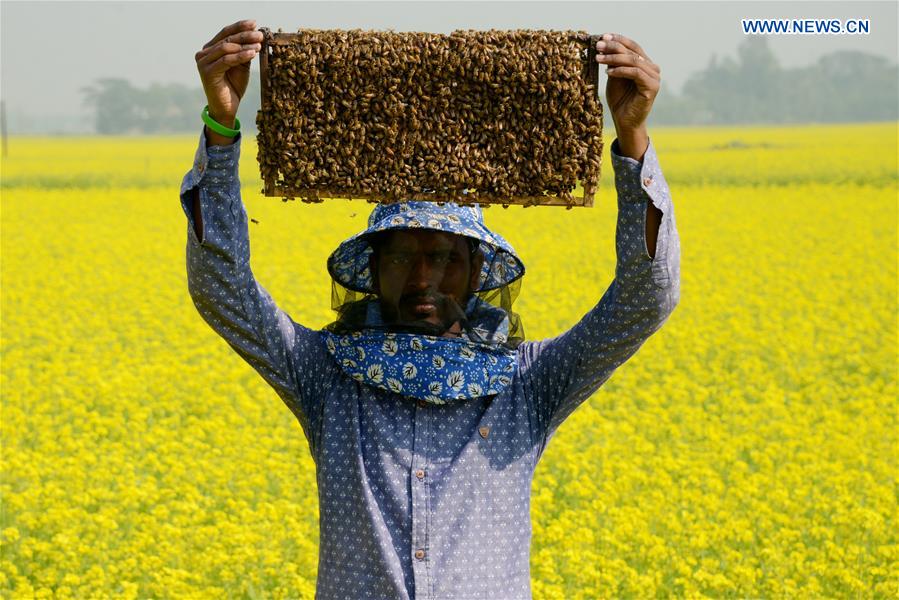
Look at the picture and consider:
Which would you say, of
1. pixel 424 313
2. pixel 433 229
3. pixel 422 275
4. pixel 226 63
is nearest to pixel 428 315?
pixel 424 313

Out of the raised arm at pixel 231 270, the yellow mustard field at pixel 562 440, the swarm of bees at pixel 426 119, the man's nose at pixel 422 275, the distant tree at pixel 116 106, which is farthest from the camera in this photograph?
the distant tree at pixel 116 106

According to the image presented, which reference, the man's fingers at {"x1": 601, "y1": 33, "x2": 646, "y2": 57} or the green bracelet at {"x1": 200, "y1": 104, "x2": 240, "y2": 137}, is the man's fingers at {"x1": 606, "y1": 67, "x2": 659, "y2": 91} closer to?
the man's fingers at {"x1": 601, "y1": 33, "x2": 646, "y2": 57}

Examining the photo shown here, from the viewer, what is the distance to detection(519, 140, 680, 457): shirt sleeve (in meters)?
3.01

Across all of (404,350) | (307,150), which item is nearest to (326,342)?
(404,350)

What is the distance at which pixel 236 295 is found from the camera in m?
3.14

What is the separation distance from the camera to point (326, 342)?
336 centimetres

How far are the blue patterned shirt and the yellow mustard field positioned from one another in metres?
0.57

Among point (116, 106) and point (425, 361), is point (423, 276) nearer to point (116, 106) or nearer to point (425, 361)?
point (425, 361)

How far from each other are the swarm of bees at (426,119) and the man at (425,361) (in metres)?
0.14

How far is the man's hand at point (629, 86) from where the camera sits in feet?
9.45

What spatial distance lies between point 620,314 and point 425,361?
0.51 m

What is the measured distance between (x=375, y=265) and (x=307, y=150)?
45 cm

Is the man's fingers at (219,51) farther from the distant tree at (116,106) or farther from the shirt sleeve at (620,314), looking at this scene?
the distant tree at (116,106)

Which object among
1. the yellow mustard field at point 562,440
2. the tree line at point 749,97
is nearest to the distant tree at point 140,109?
the tree line at point 749,97
